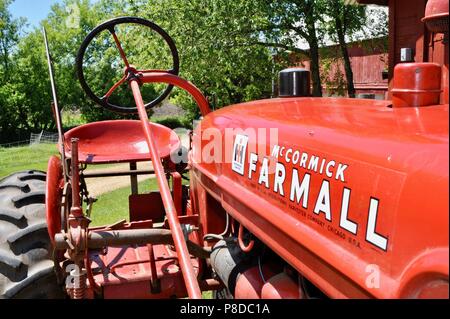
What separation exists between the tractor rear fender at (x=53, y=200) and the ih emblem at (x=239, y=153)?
1.14 meters

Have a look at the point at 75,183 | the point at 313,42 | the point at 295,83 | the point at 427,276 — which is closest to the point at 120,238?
the point at 75,183

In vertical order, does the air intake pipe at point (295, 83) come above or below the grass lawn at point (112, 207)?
above

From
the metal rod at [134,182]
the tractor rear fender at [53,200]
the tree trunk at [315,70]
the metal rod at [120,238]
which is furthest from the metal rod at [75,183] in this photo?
the tree trunk at [315,70]

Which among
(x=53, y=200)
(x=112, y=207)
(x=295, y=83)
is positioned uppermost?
(x=295, y=83)

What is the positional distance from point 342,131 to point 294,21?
35.4ft

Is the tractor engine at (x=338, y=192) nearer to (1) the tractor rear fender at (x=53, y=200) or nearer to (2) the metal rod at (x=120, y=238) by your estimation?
(2) the metal rod at (x=120, y=238)

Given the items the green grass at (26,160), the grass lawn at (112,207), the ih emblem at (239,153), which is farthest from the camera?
the green grass at (26,160)

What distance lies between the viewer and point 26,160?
1543 cm

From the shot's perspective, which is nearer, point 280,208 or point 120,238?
point 280,208

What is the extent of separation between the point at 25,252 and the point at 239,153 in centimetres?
144

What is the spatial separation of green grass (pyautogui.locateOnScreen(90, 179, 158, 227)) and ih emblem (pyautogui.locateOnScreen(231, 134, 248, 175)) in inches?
193

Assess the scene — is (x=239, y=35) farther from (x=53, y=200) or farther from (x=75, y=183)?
(x=75, y=183)

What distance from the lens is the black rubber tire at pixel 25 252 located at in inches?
107

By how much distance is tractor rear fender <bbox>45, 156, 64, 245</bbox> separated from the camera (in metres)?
2.78
